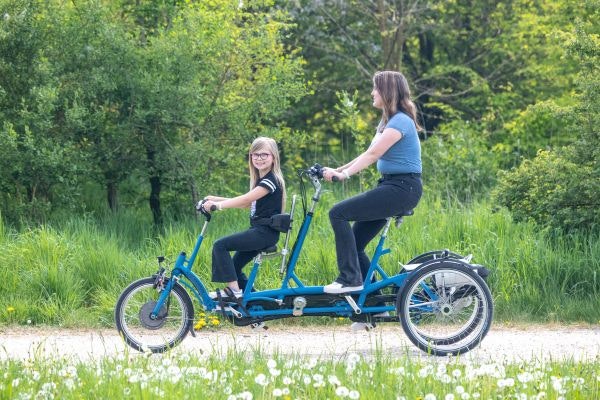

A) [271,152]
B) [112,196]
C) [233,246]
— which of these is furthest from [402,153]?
[112,196]

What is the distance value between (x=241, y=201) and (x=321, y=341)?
4.05ft

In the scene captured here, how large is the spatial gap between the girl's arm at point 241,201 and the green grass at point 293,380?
60.6 inches

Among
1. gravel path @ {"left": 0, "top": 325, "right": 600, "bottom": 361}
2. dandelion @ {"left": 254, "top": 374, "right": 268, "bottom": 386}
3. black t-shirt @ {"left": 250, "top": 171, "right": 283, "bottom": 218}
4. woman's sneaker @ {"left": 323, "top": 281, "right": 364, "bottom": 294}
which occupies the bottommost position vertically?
gravel path @ {"left": 0, "top": 325, "right": 600, "bottom": 361}

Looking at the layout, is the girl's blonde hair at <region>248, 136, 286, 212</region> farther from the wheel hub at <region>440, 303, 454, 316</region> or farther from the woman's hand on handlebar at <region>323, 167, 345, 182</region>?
the wheel hub at <region>440, 303, 454, 316</region>

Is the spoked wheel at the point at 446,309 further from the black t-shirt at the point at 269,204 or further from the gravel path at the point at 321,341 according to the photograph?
the black t-shirt at the point at 269,204

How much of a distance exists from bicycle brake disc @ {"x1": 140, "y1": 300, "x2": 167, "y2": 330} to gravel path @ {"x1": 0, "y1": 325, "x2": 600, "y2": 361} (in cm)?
22

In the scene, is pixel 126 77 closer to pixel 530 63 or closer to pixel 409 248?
pixel 409 248

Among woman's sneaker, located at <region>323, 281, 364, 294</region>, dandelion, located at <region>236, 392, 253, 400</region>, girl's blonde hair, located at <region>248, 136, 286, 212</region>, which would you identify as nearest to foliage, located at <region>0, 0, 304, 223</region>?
girl's blonde hair, located at <region>248, 136, 286, 212</region>

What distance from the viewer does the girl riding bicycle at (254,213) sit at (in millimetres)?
7055

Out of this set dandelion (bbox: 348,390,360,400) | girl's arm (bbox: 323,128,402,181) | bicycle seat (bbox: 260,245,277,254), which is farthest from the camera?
bicycle seat (bbox: 260,245,277,254)

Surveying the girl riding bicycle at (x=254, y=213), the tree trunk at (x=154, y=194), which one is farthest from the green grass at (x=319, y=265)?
the tree trunk at (x=154, y=194)

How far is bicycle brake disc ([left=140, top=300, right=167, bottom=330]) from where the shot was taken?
7.01m

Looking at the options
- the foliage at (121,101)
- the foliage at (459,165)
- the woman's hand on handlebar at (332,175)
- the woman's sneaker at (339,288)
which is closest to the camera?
the woman's hand on handlebar at (332,175)

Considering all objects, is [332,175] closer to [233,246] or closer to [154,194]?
[233,246]
